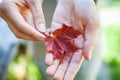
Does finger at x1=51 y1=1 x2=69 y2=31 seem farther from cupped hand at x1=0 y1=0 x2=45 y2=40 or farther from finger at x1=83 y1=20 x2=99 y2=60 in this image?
finger at x1=83 y1=20 x2=99 y2=60

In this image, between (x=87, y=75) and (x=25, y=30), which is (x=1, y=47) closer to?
(x=87, y=75)

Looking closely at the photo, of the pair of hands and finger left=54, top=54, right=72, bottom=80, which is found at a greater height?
the pair of hands

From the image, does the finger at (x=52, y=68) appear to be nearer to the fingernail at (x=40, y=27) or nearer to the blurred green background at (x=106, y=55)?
the fingernail at (x=40, y=27)

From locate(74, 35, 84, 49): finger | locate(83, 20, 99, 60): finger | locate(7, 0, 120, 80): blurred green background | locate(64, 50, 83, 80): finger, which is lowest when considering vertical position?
locate(7, 0, 120, 80): blurred green background

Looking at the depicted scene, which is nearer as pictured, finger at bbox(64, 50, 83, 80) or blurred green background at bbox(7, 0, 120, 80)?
finger at bbox(64, 50, 83, 80)

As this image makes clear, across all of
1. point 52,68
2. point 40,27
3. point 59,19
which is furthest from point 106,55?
point 52,68

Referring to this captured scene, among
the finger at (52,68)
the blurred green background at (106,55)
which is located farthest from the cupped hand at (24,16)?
the blurred green background at (106,55)

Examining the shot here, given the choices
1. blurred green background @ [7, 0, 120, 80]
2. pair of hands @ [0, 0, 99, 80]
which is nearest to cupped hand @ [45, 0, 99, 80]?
pair of hands @ [0, 0, 99, 80]

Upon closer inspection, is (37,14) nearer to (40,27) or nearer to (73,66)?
(40,27)
